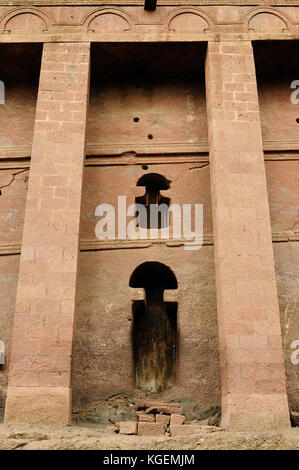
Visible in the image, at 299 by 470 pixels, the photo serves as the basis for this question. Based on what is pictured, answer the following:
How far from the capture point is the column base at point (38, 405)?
6266mm

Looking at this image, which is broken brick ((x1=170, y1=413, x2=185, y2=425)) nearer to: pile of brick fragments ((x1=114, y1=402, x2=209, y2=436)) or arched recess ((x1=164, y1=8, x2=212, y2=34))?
pile of brick fragments ((x1=114, y1=402, x2=209, y2=436))

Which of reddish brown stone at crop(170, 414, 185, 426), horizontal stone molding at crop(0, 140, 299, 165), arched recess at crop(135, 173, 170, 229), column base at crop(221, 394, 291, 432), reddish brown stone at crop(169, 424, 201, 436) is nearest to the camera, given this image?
column base at crop(221, 394, 291, 432)

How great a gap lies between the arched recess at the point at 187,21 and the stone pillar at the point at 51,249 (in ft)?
5.00

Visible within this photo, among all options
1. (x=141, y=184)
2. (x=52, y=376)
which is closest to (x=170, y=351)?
(x=52, y=376)

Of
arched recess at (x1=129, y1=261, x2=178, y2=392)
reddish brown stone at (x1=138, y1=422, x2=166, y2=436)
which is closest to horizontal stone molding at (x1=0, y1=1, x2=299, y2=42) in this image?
arched recess at (x1=129, y1=261, x2=178, y2=392)

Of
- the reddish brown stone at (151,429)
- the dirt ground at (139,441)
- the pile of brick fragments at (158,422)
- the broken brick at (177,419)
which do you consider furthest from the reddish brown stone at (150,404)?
the dirt ground at (139,441)

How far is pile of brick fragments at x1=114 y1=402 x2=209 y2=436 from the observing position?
6480 mm

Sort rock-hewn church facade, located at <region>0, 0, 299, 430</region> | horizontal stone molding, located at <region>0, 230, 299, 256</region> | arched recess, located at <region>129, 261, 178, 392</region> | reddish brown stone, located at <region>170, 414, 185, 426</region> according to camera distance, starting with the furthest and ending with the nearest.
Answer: horizontal stone molding, located at <region>0, 230, 299, 256</region> < arched recess, located at <region>129, 261, 178, 392</region> < rock-hewn church facade, located at <region>0, 0, 299, 430</region> < reddish brown stone, located at <region>170, 414, 185, 426</region>

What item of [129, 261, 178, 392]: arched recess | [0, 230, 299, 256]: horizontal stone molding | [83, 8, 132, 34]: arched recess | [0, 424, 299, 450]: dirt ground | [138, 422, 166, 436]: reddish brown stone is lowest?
[0, 424, 299, 450]: dirt ground

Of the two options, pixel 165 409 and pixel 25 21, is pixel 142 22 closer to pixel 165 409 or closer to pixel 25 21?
pixel 25 21

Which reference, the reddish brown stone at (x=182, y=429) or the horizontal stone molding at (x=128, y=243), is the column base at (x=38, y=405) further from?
the horizontal stone molding at (x=128, y=243)

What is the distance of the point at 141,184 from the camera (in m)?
9.00

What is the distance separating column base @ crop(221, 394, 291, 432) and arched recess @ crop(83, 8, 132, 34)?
6.29 m
